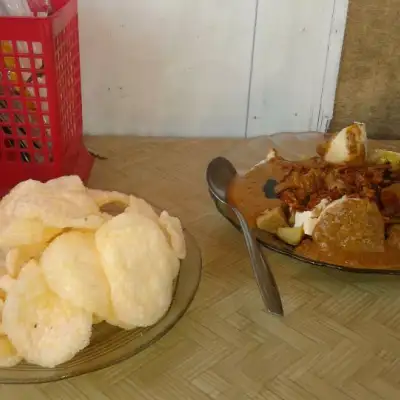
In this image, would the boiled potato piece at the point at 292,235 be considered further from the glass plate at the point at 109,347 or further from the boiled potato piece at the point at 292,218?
the glass plate at the point at 109,347

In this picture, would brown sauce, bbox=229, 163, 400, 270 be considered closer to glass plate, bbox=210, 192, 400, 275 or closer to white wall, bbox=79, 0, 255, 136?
glass plate, bbox=210, 192, 400, 275

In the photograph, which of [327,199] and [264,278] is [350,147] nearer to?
[327,199]

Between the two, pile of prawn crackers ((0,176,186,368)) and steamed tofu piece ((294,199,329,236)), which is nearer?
pile of prawn crackers ((0,176,186,368))

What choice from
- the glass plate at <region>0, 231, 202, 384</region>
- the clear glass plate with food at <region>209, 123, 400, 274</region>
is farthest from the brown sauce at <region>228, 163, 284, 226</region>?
the glass plate at <region>0, 231, 202, 384</region>

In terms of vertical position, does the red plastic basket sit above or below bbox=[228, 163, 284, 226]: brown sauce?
above

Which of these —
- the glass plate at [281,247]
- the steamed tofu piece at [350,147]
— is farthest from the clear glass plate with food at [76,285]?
the steamed tofu piece at [350,147]

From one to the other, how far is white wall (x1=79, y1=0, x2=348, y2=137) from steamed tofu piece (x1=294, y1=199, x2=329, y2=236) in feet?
1.13

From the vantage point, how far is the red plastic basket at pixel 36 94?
1.97 ft

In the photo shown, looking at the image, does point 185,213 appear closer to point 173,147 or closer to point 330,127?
point 173,147

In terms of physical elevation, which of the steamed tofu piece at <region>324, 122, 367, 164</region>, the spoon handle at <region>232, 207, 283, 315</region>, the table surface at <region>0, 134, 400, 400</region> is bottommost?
the table surface at <region>0, 134, 400, 400</region>

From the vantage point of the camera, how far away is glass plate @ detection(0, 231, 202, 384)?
415mm

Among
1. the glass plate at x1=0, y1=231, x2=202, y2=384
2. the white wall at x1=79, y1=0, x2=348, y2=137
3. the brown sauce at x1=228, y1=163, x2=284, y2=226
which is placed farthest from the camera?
the white wall at x1=79, y1=0, x2=348, y2=137

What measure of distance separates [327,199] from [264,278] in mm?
120

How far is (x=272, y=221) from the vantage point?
602mm
